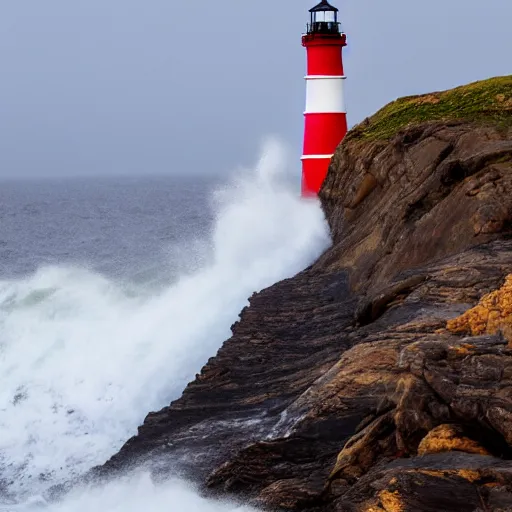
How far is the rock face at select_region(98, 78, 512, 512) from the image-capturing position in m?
7.86

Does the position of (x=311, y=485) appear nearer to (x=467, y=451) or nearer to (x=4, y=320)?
(x=467, y=451)

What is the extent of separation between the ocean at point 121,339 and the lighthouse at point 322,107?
1084 millimetres

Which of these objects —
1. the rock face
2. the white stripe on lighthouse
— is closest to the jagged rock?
the rock face

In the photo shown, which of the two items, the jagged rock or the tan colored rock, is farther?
the tan colored rock

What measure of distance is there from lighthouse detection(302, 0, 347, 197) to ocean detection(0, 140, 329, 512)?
1084 millimetres

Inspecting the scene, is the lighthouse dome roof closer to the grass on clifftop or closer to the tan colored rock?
the grass on clifftop

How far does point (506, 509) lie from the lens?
6.85 metres

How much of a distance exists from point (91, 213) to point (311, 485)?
54.1m

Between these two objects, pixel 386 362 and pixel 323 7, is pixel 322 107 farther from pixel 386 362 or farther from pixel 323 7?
pixel 386 362

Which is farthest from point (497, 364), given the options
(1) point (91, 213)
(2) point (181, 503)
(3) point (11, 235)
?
(1) point (91, 213)

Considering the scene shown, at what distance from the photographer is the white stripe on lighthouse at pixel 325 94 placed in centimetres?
2442

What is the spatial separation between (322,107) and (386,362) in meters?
15.0

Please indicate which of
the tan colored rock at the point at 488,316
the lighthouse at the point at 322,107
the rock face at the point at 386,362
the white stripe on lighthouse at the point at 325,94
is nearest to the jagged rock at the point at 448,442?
the rock face at the point at 386,362

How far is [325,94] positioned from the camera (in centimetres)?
2444
